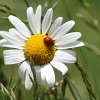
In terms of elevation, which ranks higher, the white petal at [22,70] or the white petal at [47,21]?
the white petal at [47,21]

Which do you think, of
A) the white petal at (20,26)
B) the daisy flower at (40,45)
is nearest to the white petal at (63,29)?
the daisy flower at (40,45)

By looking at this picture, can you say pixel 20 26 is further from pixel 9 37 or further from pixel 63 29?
pixel 63 29

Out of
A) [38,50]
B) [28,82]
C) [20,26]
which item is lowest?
[28,82]

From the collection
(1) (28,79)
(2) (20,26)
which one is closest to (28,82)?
(1) (28,79)

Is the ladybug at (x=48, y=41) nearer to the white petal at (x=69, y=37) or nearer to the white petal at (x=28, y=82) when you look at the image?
the white petal at (x=69, y=37)

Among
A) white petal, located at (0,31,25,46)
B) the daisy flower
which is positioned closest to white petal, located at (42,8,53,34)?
the daisy flower

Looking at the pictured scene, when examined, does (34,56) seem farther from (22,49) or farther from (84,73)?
(84,73)

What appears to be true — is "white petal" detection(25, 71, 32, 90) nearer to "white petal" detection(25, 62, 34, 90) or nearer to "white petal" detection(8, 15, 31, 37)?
"white petal" detection(25, 62, 34, 90)
